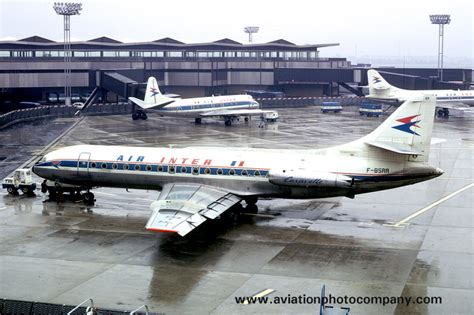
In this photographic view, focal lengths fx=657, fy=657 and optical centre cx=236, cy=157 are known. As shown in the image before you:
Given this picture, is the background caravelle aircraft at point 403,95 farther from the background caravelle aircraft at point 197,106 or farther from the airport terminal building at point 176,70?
the airport terminal building at point 176,70

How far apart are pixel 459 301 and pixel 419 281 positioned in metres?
2.28

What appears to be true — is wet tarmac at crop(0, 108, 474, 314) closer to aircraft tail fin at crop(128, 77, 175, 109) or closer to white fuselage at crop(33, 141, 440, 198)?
white fuselage at crop(33, 141, 440, 198)

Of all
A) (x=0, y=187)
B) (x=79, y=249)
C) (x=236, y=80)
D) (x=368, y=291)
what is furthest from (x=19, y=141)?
(x=236, y=80)

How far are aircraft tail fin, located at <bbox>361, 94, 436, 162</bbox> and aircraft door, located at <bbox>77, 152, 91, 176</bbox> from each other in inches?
628

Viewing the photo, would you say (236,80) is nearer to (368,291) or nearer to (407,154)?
(407,154)

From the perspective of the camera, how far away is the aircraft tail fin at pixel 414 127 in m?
32.2

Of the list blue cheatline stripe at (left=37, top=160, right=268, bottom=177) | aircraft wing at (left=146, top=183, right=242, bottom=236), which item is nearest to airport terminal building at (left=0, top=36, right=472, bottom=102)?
blue cheatline stripe at (left=37, top=160, right=268, bottom=177)

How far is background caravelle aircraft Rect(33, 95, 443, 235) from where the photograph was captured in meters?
32.3

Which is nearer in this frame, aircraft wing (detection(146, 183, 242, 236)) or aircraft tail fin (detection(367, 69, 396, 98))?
aircraft wing (detection(146, 183, 242, 236))

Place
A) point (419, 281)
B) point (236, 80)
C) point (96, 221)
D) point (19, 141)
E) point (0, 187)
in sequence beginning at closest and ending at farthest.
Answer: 1. point (419, 281)
2. point (96, 221)
3. point (0, 187)
4. point (19, 141)
5. point (236, 80)

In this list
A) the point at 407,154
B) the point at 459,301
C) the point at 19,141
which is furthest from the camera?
the point at 19,141

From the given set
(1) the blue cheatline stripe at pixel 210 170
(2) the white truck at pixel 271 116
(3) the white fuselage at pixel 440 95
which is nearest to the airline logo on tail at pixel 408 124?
(1) the blue cheatline stripe at pixel 210 170

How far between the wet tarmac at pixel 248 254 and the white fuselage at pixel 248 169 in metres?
Result: 1.83

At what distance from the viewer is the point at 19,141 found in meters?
65.3
